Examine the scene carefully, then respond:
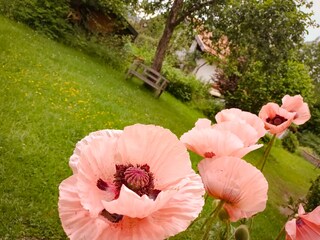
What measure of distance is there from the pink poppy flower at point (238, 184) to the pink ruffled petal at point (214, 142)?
59 millimetres

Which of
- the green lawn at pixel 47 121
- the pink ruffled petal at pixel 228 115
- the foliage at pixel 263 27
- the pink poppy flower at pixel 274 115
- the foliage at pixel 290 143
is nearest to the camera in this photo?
the pink ruffled petal at pixel 228 115

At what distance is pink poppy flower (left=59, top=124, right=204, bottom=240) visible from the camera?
472 millimetres

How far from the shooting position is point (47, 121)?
6.04 meters

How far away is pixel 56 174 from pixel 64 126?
161 centimetres

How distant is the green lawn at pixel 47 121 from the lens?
3.85 meters

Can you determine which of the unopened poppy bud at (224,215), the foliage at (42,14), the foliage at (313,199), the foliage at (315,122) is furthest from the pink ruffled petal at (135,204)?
the foliage at (315,122)

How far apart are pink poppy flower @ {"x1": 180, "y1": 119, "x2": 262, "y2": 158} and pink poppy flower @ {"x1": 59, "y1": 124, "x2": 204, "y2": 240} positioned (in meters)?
0.19

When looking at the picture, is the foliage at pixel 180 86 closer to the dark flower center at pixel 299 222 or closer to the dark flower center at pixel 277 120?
the dark flower center at pixel 277 120

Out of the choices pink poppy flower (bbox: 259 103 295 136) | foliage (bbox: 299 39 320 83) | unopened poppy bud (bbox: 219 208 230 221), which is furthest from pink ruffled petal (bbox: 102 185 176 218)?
foliage (bbox: 299 39 320 83)

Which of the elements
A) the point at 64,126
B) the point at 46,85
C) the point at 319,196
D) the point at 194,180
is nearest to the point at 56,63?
the point at 46,85

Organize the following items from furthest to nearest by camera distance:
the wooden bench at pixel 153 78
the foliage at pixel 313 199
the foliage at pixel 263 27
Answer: the wooden bench at pixel 153 78 < the foliage at pixel 263 27 < the foliage at pixel 313 199

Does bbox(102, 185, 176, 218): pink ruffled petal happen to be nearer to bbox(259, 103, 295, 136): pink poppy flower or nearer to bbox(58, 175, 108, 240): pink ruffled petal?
bbox(58, 175, 108, 240): pink ruffled petal

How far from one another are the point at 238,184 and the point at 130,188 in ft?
0.69

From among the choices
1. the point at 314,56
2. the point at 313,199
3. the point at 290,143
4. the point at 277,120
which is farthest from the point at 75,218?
the point at 314,56
